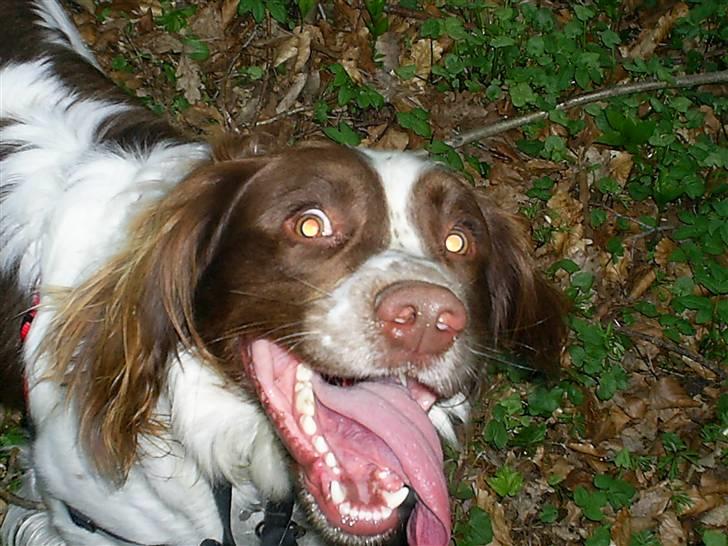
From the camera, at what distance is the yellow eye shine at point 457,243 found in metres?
3.01

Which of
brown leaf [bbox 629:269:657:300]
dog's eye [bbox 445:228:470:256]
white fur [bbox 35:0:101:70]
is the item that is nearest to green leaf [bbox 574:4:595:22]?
brown leaf [bbox 629:269:657:300]

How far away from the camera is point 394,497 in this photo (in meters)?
2.72

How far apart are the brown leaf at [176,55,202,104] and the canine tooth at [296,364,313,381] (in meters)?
2.80

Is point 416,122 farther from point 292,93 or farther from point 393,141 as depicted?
Result: point 292,93

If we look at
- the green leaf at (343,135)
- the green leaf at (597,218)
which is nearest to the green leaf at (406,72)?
the green leaf at (343,135)

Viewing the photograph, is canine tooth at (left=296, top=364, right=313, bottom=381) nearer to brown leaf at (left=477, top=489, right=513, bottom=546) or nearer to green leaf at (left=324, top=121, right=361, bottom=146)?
brown leaf at (left=477, top=489, right=513, bottom=546)

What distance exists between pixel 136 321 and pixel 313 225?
52 centimetres

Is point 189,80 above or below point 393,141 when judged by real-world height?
above

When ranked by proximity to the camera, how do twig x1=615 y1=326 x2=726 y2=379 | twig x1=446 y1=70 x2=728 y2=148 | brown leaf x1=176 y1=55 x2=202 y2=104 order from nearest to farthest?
twig x1=615 y1=326 x2=726 y2=379 < twig x1=446 y1=70 x2=728 y2=148 < brown leaf x1=176 y1=55 x2=202 y2=104

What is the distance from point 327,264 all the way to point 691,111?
3.73 metres

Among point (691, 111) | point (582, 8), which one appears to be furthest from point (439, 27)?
point (691, 111)

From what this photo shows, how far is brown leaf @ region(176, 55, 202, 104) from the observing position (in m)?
5.34

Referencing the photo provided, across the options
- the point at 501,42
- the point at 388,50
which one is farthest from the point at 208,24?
the point at 501,42

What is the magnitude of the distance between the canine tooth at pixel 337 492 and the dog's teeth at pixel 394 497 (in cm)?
10
